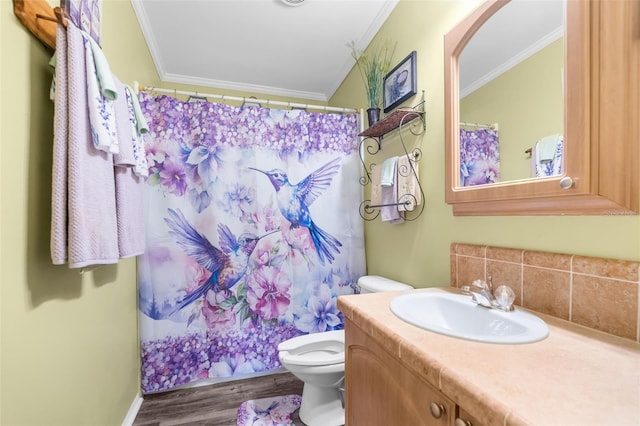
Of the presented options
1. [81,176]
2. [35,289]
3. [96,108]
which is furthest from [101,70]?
[35,289]

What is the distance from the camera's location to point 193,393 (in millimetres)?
1870

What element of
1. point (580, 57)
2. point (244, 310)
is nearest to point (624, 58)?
point (580, 57)

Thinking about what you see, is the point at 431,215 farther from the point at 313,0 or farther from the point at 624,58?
the point at 313,0

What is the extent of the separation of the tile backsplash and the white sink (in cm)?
8

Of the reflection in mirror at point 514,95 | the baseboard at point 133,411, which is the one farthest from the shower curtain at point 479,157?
the baseboard at point 133,411

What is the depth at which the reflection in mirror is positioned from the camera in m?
0.80

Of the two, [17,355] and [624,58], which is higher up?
[624,58]

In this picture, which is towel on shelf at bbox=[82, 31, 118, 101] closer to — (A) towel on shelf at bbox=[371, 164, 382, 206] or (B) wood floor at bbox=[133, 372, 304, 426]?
(A) towel on shelf at bbox=[371, 164, 382, 206]

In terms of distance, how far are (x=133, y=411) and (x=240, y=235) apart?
1.18m

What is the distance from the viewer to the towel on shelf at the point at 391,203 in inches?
62.3

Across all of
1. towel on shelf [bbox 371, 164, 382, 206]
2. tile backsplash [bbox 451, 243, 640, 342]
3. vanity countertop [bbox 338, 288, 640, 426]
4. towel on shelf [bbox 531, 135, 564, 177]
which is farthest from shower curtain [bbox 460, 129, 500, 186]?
towel on shelf [bbox 371, 164, 382, 206]

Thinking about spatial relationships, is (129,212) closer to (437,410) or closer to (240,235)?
(240,235)

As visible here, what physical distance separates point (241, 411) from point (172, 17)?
253 cm

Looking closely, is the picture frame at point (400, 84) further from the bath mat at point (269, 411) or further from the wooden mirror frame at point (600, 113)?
the bath mat at point (269, 411)
